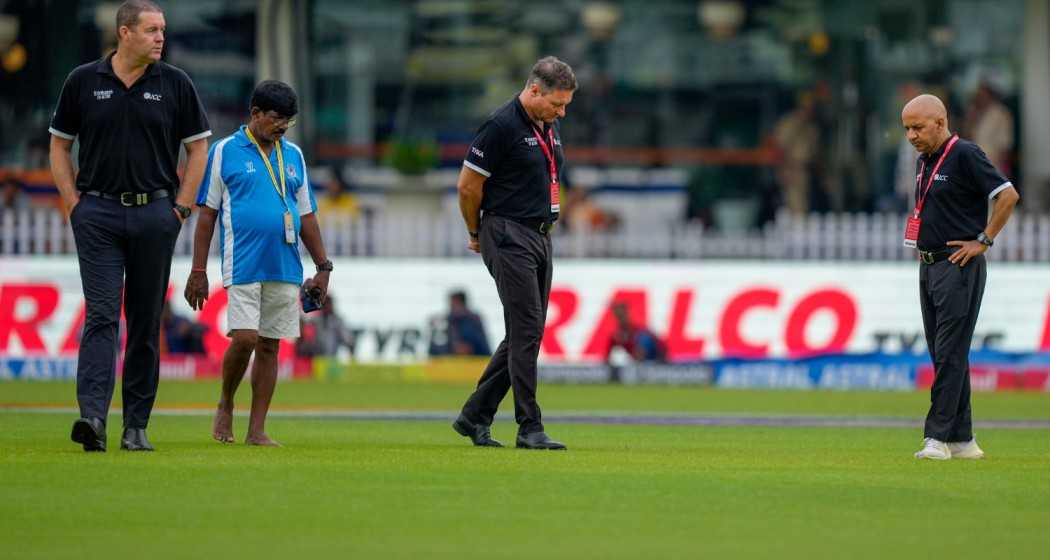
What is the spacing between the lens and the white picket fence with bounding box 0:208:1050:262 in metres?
26.2

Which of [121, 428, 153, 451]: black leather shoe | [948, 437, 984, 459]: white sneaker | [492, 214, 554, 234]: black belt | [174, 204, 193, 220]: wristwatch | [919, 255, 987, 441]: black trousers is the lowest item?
[948, 437, 984, 459]: white sneaker

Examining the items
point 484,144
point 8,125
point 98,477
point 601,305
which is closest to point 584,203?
point 601,305

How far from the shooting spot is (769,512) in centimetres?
948

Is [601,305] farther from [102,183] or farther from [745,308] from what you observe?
[102,183]

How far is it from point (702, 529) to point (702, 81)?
25023 mm

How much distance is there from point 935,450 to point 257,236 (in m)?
4.04

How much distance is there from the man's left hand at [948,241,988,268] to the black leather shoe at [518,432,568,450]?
248cm

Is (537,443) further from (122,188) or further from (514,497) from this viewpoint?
(122,188)

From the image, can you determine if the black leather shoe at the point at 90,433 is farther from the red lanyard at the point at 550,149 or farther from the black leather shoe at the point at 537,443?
the red lanyard at the point at 550,149

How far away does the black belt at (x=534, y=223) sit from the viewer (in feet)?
40.9

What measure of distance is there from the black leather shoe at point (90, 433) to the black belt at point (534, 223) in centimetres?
263

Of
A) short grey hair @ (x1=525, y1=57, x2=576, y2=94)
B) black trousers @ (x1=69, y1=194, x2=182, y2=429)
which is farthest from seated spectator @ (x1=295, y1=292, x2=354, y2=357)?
black trousers @ (x1=69, y1=194, x2=182, y2=429)

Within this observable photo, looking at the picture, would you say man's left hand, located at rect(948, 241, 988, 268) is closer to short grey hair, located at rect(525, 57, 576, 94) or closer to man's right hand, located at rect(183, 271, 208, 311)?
short grey hair, located at rect(525, 57, 576, 94)

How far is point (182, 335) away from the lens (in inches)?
969
